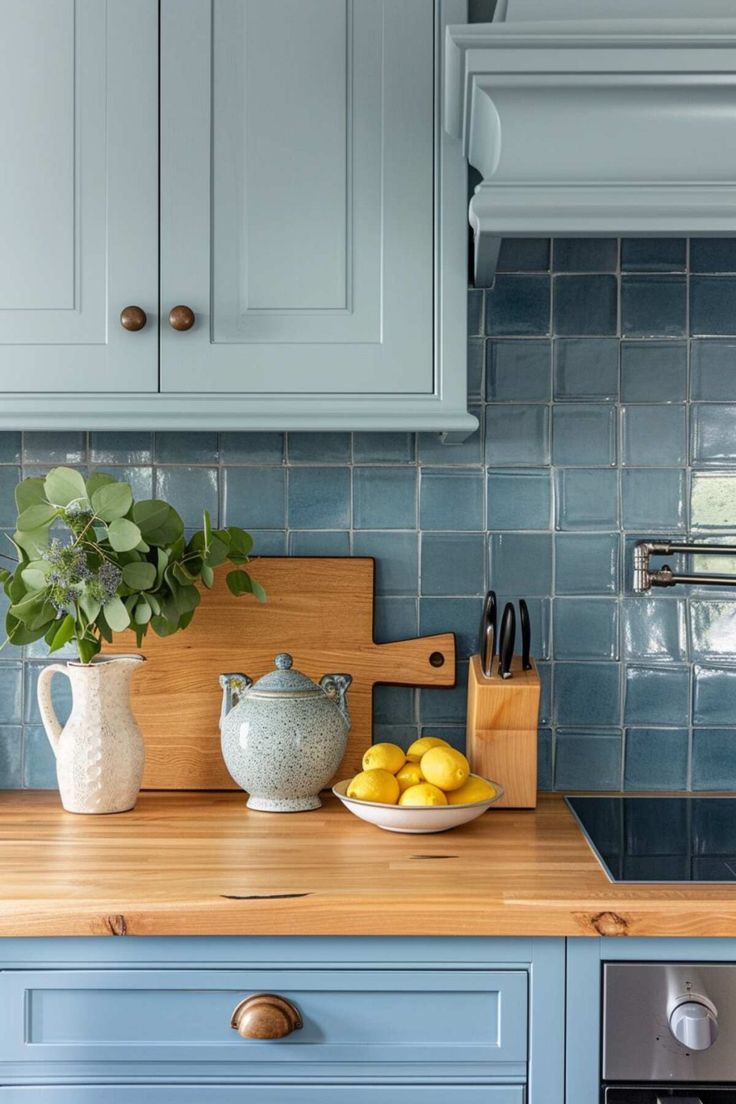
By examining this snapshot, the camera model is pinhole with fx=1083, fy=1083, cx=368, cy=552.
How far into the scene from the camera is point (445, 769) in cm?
152

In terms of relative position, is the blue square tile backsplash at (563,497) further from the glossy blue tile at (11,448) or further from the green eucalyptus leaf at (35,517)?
the green eucalyptus leaf at (35,517)

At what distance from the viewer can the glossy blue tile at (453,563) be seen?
73.7 inches

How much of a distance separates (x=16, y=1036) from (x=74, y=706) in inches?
20.3

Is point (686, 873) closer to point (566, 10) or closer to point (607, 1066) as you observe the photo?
point (607, 1066)

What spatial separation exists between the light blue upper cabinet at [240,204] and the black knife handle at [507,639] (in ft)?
0.99

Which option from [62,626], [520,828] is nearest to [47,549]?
[62,626]

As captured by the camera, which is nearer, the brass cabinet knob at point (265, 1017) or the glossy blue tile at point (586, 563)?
the brass cabinet knob at point (265, 1017)

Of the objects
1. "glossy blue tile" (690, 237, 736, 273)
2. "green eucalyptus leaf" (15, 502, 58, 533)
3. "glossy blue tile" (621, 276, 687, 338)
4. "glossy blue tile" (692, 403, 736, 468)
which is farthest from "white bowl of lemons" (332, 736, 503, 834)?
"glossy blue tile" (690, 237, 736, 273)

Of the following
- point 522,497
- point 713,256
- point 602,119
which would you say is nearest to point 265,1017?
point 522,497

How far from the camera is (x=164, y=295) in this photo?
5.17ft

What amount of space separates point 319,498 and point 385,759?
1.66 feet

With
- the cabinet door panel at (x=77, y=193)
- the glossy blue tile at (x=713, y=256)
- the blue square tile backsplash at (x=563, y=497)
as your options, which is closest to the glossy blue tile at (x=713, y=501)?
the blue square tile backsplash at (x=563, y=497)

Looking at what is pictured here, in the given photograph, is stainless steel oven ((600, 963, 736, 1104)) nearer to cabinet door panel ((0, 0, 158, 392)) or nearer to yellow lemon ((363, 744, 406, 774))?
yellow lemon ((363, 744, 406, 774))

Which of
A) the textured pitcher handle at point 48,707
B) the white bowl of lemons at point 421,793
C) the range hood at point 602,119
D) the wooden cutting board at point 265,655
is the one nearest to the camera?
the range hood at point 602,119
